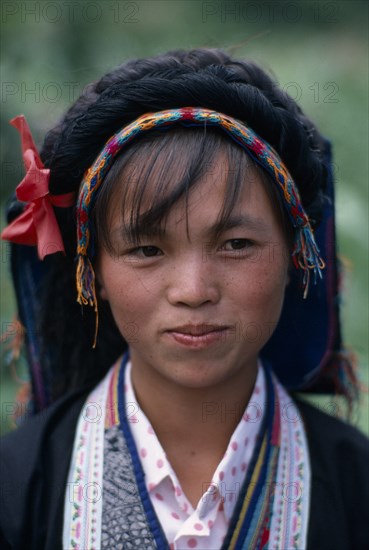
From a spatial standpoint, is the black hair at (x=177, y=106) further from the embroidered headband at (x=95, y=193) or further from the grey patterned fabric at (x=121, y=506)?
the grey patterned fabric at (x=121, y=506)

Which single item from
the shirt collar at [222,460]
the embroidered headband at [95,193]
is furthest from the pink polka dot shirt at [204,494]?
the embroidered headband at [95,193]

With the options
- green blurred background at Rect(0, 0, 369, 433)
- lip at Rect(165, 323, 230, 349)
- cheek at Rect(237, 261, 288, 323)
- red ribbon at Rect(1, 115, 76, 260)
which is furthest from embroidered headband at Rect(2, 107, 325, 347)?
green blurred background at Rect(0, 0, 369, 433)

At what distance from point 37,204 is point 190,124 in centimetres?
35

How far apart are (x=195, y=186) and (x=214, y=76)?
0.23 metres

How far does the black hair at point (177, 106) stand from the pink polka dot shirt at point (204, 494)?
0.34 metres

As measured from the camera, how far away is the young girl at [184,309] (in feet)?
4.46

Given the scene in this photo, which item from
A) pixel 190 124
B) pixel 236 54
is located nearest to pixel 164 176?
pixel 190 124

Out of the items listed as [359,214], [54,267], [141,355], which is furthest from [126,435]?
[359,214]

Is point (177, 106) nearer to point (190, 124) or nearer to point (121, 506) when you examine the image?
point (190, 124)

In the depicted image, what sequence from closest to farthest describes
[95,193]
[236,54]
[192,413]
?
[95,193], [192,413], [236,54]

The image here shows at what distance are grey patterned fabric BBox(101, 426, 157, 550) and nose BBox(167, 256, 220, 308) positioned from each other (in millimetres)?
369

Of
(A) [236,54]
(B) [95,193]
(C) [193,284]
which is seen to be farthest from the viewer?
(A) [236,54]

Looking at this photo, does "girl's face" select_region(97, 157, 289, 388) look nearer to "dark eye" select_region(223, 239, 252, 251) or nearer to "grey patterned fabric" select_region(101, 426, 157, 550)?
"dark eye" select_region(223, 239, 252, 251)

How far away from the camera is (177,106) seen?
1403 mm
